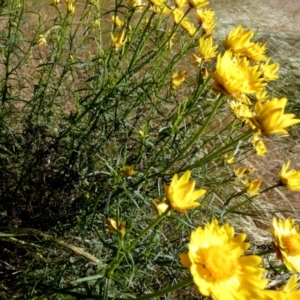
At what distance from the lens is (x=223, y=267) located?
994 millimetres

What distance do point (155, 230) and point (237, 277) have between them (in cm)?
56

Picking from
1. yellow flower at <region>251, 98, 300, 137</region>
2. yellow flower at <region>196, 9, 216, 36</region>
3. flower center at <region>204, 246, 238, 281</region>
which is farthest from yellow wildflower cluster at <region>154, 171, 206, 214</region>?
yellow flower at <region>196, 9, 216, 36</region>

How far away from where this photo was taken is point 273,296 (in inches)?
38.0

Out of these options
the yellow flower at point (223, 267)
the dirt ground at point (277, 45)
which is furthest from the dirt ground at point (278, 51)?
the yellow flower at point (223, 267)

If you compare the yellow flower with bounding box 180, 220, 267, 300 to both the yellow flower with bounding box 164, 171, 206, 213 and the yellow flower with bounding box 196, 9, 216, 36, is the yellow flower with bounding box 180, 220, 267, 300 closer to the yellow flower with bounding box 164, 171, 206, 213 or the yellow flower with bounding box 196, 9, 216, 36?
the yellow flower with bounding box 164, 171, 206, 213

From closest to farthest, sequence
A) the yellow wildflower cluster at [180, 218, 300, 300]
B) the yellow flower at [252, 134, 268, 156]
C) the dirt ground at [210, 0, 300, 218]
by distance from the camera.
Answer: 1. the yellow wildflower cluster at [180, 218, 300, 300]
2. the yellow flower at [252, 134, 268, 156]
3. the dirt ground at [210, 0, 300, 218]

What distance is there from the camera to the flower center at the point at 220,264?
0.98 meters

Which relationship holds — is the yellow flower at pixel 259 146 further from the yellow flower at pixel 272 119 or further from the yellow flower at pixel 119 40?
the yellow flower at pixel 272 119

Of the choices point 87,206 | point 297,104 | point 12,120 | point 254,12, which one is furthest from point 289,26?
point 87,206

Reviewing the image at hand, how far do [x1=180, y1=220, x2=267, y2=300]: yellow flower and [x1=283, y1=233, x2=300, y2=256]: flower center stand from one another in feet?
0.64

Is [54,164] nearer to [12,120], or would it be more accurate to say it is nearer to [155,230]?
[12,120]

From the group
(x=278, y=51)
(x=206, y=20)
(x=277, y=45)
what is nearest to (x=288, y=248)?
(x=206, y=20)

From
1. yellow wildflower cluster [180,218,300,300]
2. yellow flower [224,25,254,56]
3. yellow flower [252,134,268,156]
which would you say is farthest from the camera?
yellow flower [252,134,268,156]

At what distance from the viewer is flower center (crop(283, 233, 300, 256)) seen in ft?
3.92
